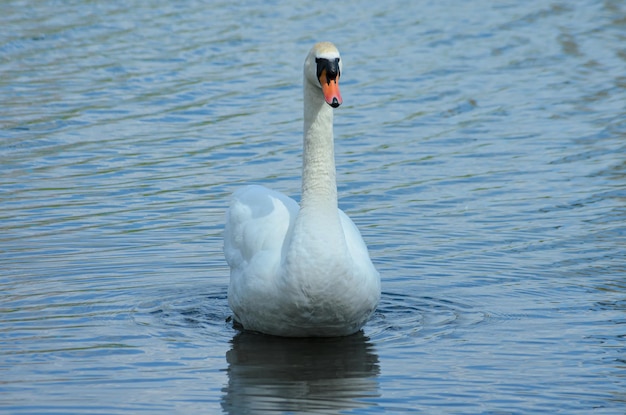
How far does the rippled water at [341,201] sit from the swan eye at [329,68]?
180 centimetres

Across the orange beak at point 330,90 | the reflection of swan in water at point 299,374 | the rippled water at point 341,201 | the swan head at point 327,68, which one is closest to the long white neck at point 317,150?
the swan head at point 327,68

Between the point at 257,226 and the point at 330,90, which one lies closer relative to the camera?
the point at 330,90

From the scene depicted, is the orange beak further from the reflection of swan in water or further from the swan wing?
the reflection of swan in water

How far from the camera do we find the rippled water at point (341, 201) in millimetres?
8070

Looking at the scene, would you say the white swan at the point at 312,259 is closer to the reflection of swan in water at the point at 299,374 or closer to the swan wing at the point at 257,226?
the swan wing at the point at 257,226

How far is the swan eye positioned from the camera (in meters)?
8.41

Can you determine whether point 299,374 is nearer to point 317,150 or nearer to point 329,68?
point 317,150

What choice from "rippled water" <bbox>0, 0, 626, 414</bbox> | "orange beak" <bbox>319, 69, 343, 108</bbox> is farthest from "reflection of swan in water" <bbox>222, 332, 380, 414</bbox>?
"orange beak" <bbox>319, 69, 343, 108</bbox>

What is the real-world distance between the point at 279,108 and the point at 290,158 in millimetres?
2636

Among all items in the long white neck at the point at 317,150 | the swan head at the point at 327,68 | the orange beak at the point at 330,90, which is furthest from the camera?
the long white neck at the point at 317,150

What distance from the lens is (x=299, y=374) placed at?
26.8 ft

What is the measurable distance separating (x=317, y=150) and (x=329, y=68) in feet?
2.35

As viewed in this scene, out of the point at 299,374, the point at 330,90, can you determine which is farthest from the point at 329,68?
the point at 299,374

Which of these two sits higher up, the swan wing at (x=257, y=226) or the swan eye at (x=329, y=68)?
the swan eye at (x=329, y=68)
